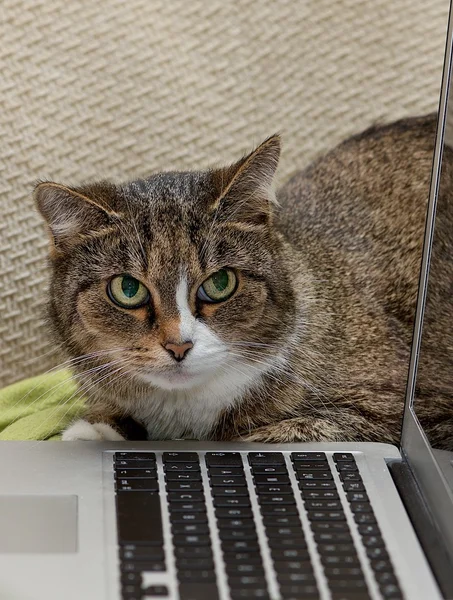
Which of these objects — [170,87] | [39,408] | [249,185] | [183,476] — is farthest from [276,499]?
[170,87]

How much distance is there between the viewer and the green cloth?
1465mm

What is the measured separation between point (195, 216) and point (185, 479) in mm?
372

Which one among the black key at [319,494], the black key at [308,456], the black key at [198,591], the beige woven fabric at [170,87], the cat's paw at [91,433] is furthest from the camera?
the beige woven fabric at [170,87]

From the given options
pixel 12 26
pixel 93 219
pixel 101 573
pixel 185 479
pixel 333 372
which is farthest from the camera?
pixel 12 26

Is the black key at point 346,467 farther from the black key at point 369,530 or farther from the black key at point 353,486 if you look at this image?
the black key at point 369,530

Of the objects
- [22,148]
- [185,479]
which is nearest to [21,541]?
[185,479]

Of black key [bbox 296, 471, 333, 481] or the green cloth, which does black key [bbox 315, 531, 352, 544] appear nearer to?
black key [bbox 296, 471, 333, 481]

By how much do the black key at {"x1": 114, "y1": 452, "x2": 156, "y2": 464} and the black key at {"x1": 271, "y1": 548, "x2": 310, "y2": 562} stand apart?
272 mm

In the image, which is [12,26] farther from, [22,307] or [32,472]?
[32,472]

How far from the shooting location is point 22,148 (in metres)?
Result: 1.80

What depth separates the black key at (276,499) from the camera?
1126mm

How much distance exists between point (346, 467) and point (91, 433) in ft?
1.29

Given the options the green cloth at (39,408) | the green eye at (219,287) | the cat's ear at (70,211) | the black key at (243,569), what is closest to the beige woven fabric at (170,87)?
the green cloth at (39,408)

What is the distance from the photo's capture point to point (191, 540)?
1.03 m
